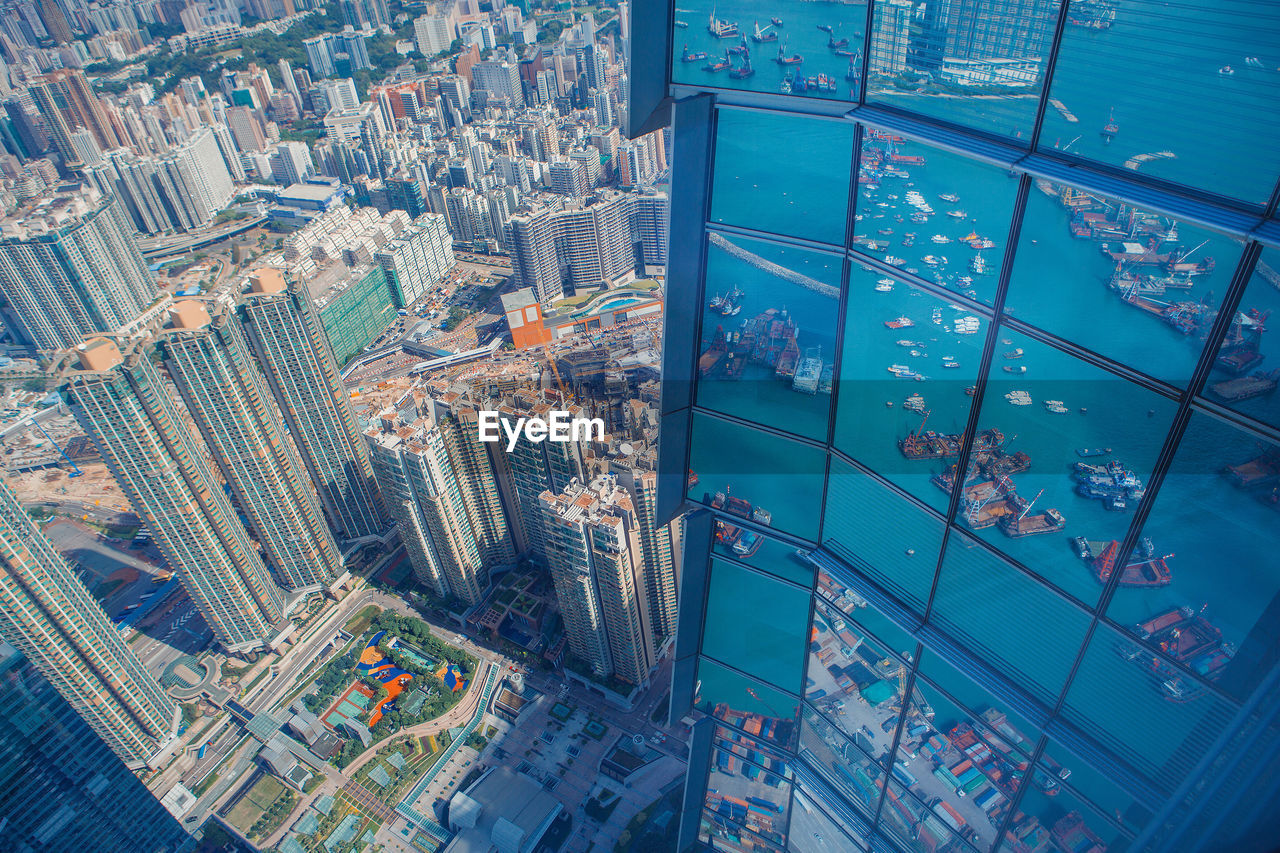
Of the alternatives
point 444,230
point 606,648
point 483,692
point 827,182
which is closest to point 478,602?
point 483,692

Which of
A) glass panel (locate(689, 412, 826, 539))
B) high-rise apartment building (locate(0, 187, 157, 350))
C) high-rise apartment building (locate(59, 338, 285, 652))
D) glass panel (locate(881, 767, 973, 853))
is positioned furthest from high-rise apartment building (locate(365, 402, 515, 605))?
high-rise apartment building (locate(0, 187, 157, 350))

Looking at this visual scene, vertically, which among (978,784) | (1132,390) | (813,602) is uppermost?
(1132,390)

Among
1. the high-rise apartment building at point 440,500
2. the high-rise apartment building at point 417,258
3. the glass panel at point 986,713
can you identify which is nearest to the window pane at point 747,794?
the glass panel at point 986,713

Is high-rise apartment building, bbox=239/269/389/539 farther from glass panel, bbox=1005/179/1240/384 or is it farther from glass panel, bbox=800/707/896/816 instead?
glass panel, bbox=1005/179/1240/384

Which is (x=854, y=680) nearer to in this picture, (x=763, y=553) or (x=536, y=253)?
(x=763, y=553)

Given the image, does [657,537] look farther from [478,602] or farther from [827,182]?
[827,182]

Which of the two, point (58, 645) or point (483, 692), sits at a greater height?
point (58, 645)

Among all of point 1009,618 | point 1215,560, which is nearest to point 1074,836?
point 1009,618
